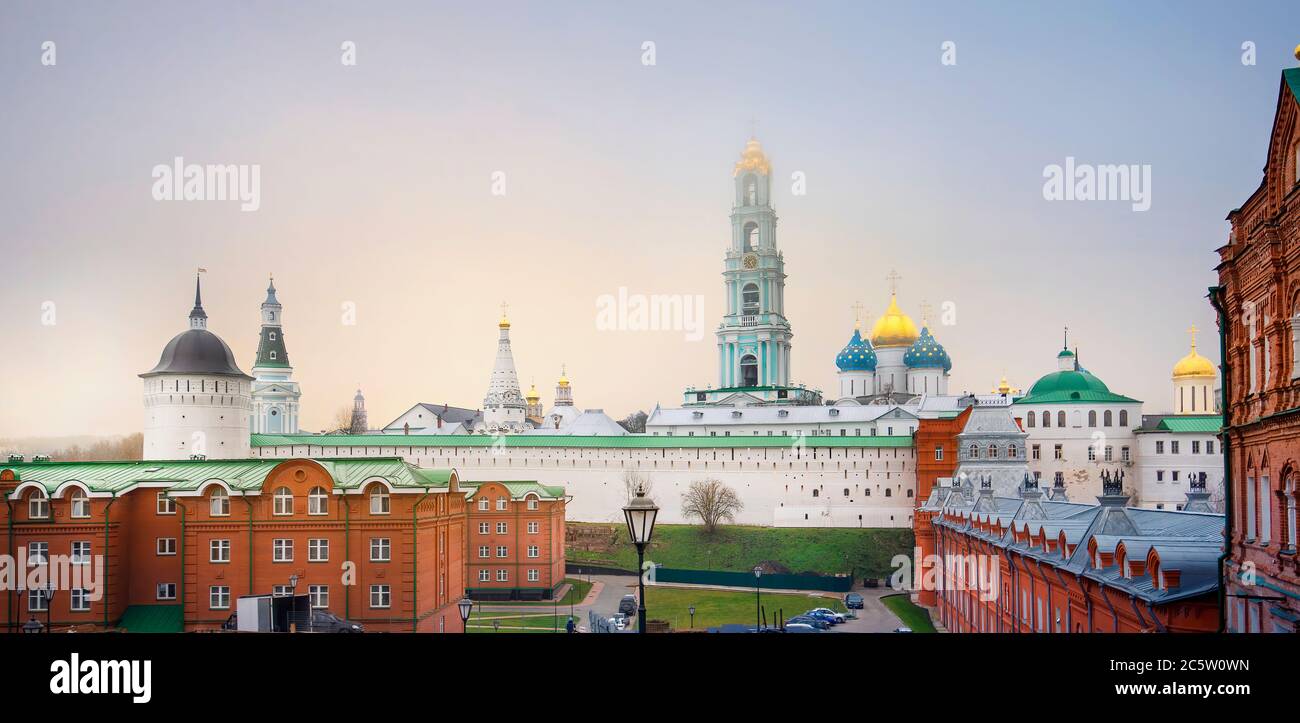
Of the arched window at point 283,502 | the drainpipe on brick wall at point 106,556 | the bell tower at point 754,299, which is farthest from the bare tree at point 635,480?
the drainpipe on brick wall at point 106,556

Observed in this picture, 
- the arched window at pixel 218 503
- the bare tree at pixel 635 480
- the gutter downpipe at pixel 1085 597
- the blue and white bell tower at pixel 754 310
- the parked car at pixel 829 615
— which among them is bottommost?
the parked car at pixel 829 615

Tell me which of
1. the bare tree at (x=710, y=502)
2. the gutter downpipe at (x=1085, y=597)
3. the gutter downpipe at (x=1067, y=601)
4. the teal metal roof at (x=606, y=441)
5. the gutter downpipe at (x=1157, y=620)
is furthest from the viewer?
the bare tree at (x=710, y=502)

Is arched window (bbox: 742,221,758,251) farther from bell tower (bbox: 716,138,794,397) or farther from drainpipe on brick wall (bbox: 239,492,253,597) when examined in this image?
drainpipe on brick wall (bbox: 239,492,253,597)

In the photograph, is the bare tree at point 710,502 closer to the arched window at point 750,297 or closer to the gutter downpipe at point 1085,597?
the arched window at point 750,297

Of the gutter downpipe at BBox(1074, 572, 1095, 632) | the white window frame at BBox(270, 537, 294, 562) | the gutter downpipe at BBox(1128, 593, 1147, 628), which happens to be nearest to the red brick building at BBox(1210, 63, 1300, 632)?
the gutter downpipe at BBox(1128, 593, 1147, 628)
